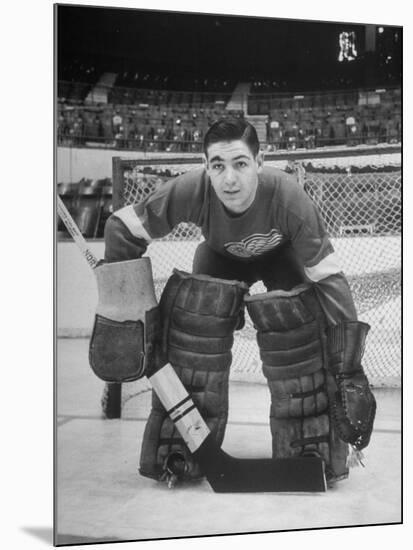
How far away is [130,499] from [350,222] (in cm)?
154

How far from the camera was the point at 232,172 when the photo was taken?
4.57 m

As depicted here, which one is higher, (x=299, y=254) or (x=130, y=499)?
(x=299, y=254)

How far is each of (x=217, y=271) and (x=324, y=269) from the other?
0.48 m

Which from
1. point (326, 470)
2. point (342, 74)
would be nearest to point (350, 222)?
point (342, 74)

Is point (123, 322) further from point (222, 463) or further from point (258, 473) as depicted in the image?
point (258, 473)

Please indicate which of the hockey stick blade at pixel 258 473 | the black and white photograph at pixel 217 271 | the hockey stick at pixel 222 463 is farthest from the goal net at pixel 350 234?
the hockey stick blade at pixel 258 473

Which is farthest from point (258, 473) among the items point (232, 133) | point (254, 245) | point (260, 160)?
point (232, 133)

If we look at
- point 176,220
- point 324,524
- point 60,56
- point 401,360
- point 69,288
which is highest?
point 60,56

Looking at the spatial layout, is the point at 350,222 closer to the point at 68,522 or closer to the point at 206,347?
the point at 206,347

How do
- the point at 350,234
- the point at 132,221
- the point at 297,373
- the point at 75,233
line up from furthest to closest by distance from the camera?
the point at 350,234 < the point at 297,373 < the point at 132,221 < the point at 75,233

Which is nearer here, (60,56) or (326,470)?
(60,56)

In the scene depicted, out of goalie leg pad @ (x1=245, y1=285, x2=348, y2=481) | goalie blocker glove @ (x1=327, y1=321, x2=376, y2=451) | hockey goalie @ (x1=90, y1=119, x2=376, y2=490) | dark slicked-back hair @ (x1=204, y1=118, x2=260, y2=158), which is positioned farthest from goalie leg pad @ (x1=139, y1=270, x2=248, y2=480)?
dark slicked-back hair @ (x1=204, y1=118, x2=260, y2=158)

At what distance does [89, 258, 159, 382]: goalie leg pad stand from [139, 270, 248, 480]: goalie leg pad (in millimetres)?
80

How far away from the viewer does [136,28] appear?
447cm
